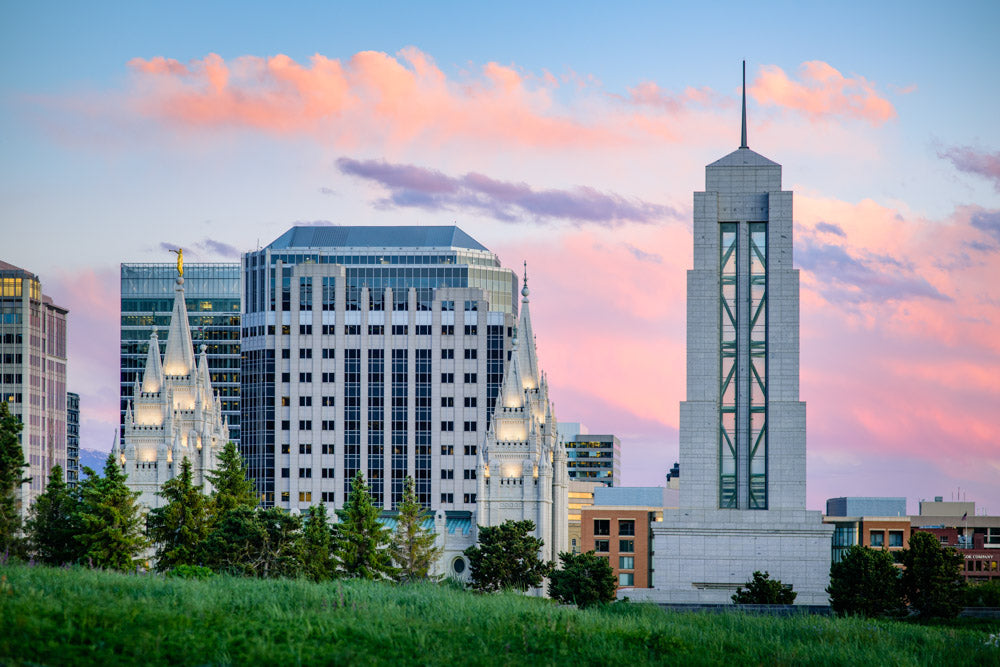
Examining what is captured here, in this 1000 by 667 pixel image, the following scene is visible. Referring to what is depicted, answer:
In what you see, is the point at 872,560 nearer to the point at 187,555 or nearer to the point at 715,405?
the point at 715,405

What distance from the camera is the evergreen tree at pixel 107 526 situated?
100938 millimetres

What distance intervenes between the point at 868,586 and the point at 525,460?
69.8m

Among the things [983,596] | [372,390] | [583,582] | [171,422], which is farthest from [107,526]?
[372,390]

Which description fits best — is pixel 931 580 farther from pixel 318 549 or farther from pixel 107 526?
pixel 107 526

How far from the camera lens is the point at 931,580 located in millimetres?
88125

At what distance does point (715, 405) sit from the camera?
104375 mm

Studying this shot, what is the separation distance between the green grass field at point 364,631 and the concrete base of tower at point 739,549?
1296 inches

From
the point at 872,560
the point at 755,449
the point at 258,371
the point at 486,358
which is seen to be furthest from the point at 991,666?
the point at 258,371

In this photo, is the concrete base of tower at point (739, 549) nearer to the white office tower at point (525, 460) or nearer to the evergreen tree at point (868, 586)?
the evergreen tree at point (868, 586)

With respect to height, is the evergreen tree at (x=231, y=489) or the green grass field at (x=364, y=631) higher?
the evergreen tree at (x=231, y=489)

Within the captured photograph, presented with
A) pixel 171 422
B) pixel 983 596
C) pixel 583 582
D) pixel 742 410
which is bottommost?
pixel 983 596

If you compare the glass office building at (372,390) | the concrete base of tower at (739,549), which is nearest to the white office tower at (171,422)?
the glass office building at (372,390)

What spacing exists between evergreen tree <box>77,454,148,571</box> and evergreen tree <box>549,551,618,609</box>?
3021cm

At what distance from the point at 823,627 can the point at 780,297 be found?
41756mm
